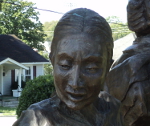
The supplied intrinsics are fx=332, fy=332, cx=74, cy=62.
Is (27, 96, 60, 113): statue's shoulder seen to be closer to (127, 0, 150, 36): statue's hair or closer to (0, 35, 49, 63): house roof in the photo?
(127, 0, 150, 36): statue's hair

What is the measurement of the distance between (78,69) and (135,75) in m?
1.48

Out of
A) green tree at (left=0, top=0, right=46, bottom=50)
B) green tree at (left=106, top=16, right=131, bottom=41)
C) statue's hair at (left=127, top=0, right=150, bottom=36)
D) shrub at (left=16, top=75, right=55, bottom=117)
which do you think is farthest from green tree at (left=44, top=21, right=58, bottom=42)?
statue's hair at (left=127, top=0, right=150, bottom=36)

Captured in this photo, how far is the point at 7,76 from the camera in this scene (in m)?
25.5

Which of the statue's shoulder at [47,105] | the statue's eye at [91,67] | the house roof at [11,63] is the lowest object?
the house roof at [11,63]

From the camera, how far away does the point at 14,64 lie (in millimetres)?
23484

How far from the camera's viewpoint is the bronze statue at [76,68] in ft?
5.43

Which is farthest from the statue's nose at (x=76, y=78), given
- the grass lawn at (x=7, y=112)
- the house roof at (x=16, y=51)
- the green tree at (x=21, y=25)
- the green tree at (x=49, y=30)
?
the green tree at (x=49, y=30)

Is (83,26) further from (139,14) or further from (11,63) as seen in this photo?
(11,63)

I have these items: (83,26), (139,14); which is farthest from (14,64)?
(83,26)

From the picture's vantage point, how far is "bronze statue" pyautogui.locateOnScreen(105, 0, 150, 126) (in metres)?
3.02

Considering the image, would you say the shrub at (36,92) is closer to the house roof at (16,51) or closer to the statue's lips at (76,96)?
the statue's lips at (76,96)

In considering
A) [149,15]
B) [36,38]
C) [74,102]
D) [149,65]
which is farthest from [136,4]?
[36,38]

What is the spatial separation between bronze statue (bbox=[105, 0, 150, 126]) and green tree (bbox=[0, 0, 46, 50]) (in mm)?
30219

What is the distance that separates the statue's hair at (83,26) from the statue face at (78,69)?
33 millimetres
